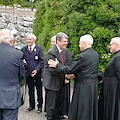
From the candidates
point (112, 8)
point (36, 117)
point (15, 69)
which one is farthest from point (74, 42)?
point (15, 69)

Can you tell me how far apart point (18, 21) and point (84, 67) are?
20.1 m

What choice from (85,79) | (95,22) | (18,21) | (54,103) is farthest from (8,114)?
(18,21)

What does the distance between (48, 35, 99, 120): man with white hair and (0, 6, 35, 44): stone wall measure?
18985 mm

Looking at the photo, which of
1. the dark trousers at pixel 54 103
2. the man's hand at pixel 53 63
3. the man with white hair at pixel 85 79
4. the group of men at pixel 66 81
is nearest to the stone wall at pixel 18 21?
the dark trousers at pixel 54 103

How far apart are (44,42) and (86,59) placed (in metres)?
4.69

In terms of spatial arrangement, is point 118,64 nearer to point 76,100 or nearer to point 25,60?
point 76,100

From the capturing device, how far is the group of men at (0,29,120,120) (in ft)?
11.2

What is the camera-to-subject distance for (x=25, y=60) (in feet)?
17.3

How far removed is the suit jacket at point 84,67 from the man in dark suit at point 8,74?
95 cm

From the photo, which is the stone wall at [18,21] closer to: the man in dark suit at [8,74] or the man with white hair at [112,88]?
the man with white hair at [112,88]

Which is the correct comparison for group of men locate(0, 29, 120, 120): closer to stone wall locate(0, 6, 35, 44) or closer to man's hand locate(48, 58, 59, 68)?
man's hand locate(48, 58, 59, 68)

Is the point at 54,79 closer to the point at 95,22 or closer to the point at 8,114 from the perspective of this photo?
the point at 8,114

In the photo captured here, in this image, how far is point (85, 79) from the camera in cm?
396

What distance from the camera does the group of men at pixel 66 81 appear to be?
342 centimetres
